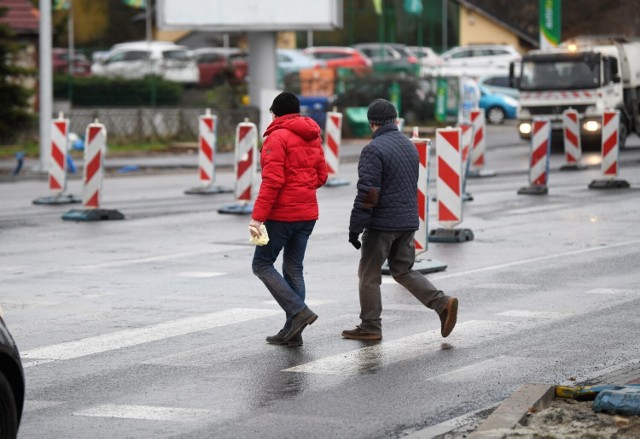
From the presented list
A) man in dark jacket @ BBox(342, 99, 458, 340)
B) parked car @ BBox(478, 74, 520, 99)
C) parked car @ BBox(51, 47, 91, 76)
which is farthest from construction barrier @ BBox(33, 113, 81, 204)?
parked car @ BBox(478, 74, 520, 99)

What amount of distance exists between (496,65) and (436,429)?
Result: 172 ft

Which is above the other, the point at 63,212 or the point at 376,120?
the point at 376,120

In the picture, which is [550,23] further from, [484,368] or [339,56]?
[484,368]

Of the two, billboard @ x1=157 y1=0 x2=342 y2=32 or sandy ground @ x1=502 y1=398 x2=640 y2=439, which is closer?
sandy ground @ x1=502 y1=398 x2=640 y2=439

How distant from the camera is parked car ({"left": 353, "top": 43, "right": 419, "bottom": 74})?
1835 inches

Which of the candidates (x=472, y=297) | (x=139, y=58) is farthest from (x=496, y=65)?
(x=472, y=297)

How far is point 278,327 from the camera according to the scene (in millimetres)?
11242

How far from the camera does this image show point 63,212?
21.5m

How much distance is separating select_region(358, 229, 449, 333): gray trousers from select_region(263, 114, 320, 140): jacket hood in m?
0.86

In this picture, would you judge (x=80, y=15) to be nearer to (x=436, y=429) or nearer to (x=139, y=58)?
(x=139, y=58)

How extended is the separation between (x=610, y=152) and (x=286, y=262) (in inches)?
561

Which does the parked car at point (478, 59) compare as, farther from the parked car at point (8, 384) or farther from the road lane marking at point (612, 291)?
the parked car at point (8, 384)

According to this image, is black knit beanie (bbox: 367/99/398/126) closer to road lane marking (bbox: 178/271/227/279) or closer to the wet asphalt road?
the wet asphalt road

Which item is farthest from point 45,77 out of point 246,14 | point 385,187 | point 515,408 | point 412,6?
point 412,6
